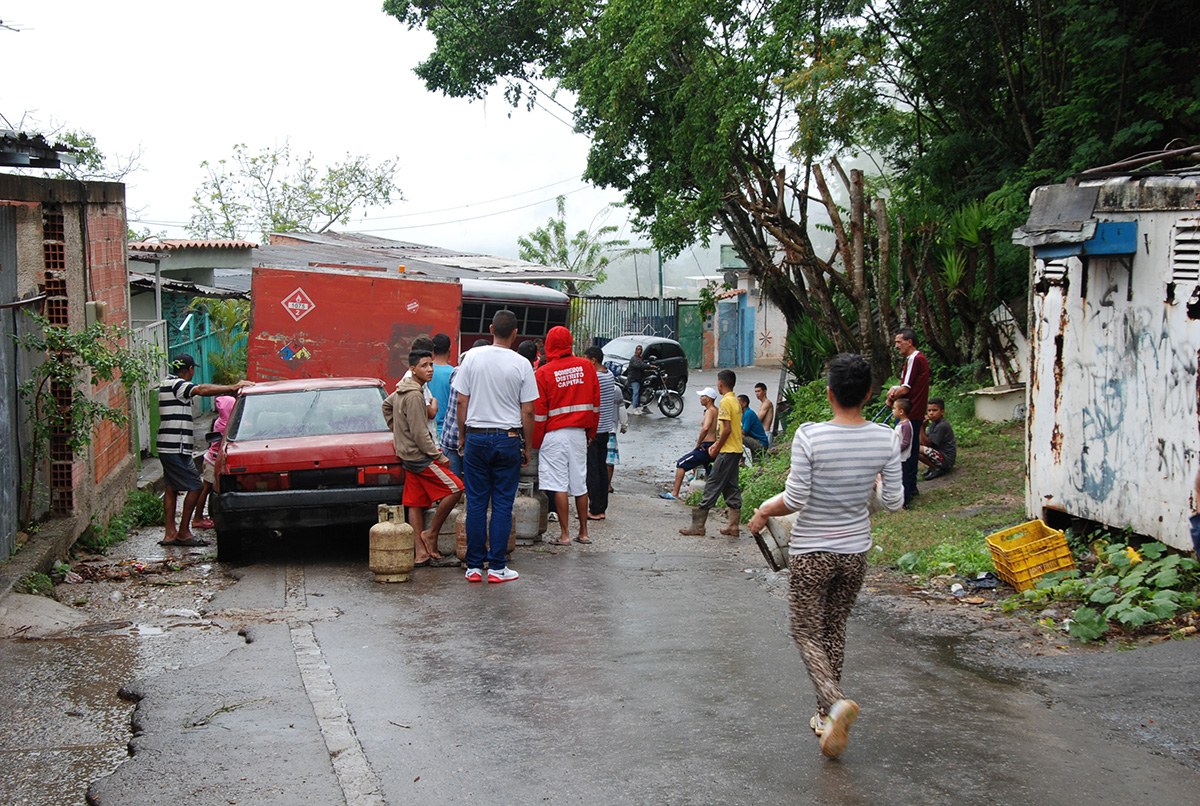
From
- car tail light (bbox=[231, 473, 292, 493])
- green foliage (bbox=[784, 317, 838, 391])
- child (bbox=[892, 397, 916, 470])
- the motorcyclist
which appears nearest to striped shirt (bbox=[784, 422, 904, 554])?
car tail light (bbox=[231, 473, 292, 493])

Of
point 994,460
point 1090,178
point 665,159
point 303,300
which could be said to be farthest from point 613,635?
point 665,159

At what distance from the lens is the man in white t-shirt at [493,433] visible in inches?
284

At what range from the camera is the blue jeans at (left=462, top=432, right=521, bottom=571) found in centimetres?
721

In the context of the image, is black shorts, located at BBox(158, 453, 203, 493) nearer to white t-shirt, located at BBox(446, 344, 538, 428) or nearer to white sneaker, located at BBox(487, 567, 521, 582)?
white t-shirt, located at BBox(446, 344, 538, 428)

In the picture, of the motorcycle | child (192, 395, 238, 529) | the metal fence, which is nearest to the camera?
child (192, 395, 238, 529)

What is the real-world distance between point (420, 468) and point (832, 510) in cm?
423

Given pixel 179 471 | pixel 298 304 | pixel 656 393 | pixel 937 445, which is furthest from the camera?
pixel 656 393

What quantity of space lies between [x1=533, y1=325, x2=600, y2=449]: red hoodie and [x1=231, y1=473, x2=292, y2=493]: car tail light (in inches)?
80.8

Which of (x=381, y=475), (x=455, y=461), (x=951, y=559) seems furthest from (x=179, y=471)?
(x=951, y=559)

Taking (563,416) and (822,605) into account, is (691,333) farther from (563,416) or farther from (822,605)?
(822,605)

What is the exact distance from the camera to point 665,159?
20.5 metres

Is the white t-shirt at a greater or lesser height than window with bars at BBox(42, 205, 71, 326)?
lesser

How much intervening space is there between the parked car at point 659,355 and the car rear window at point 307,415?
17.4 m

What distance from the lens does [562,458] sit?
28.1 ft
